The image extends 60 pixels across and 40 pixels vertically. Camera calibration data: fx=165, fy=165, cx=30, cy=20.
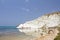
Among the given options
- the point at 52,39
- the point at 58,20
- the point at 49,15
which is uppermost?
the point at 49,15

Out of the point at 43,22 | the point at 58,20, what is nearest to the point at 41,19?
the point at 43,22

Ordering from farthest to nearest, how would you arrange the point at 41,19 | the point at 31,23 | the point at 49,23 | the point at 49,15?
the point at 31,23
the point at 41,19
the point at 49,15
the point at 49,23

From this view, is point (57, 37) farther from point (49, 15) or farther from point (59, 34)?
point (49, 15)

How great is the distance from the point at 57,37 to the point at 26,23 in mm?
27673

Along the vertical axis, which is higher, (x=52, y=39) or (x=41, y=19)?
(x=41, y=19)

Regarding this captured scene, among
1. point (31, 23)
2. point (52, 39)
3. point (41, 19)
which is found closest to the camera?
point (52, 39)

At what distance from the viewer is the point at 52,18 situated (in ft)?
77.8

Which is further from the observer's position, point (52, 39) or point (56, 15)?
point (56, 15)

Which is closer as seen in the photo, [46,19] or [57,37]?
[57,37]

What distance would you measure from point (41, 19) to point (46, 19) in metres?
1.78

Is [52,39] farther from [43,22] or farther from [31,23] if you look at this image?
[31,23]

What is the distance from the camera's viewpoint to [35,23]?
28375 millimetres

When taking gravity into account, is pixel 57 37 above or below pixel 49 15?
below

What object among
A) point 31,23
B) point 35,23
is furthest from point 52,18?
point 31,23
